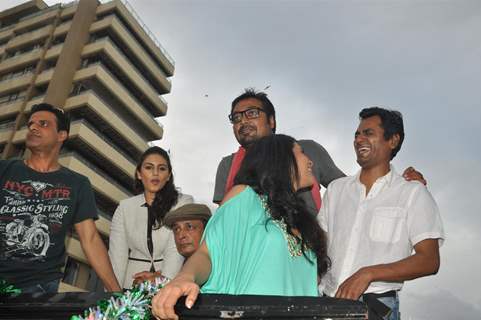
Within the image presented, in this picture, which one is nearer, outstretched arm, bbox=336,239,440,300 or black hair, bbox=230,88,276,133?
outstretched arm, bbox=336,239,440,300

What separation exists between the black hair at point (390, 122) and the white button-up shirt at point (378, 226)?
304mm

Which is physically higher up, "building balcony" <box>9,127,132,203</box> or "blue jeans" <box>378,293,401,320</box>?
"building balcony" <box>9,127,132,203</box>

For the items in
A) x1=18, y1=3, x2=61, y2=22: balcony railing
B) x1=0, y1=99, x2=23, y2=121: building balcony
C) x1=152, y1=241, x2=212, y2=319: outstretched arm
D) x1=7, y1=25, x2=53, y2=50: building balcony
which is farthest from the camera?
x1=18, y1=3, x2=61, y2=22: balcony railing

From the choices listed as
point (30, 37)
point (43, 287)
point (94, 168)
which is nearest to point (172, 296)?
point (43, 287)

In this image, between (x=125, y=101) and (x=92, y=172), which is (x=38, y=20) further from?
(x=92, y=172)

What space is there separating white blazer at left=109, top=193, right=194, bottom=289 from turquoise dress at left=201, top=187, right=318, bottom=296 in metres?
1.69

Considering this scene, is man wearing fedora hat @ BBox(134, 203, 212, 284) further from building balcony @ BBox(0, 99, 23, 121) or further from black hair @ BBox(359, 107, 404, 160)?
building balcony @ BBox(0, 99, 23, 121)

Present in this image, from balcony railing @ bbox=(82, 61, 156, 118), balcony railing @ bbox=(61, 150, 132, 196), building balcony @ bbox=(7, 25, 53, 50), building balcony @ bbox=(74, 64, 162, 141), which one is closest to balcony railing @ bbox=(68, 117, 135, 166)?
balcony railing @ bbox=(61, 150, 132, 196)

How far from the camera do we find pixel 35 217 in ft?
10.2

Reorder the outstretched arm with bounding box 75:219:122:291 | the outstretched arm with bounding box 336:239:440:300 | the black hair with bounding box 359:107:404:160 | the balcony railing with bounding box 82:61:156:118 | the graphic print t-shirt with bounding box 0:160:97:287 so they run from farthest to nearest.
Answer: the balcony railing with bounding box 82:61:156:118 → the black hair with bounding box 359:107:404:160 → the outstretched arm with bounding box 75:219:122:291 → the graphic print t-shirt with bounding box 0:160:97:287 → the outstretched arm with bounding box 336:239:440:300

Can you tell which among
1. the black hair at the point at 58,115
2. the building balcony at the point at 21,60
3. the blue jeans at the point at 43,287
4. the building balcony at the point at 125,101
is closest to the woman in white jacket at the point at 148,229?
the blue jeans at the point at 43,287

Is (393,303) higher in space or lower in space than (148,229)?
lower

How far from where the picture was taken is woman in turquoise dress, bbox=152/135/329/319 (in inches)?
78.1

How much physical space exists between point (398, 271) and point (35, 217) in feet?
7.50
